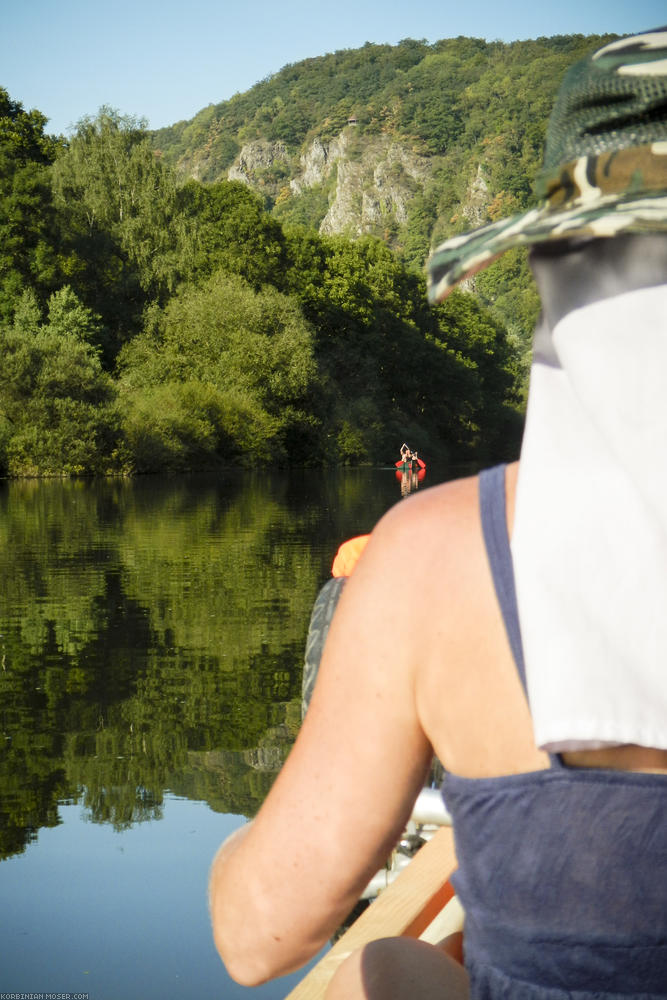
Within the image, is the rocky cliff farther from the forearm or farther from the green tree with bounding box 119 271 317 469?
the forearm

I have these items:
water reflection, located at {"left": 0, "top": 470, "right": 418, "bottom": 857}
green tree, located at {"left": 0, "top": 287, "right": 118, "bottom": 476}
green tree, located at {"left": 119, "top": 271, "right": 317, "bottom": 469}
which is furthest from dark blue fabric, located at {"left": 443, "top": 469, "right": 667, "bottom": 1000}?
green tree, located at {"left": 119, "top": 271, "right": 317, "bottom": 469}

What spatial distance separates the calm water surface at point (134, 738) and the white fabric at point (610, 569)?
2.79 m

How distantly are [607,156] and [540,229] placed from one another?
0.25 ft

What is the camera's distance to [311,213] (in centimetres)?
17975

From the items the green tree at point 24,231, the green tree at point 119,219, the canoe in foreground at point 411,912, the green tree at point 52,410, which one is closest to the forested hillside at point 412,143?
the green tree at point 119,219

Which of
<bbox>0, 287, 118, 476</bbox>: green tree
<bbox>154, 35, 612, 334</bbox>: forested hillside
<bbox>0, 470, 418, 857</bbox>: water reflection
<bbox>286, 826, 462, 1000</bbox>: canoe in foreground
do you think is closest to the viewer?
<bbox>286, 826, 462, 1000</bbox>: canoe in foreground

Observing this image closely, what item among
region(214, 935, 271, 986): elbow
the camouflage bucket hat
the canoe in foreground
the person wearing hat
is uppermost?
the camouflage bucket hat

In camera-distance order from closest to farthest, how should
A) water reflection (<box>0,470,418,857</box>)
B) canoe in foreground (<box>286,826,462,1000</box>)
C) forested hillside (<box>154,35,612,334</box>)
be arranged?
canoe in foreground (<box>286,826,462,1000</box>), water reflection (<box>0,470,418,857</box>), forested hillside (<box>154,35,612,334</box>)

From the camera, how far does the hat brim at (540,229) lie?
963 millimetres

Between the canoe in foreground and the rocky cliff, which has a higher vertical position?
the rocky cliff

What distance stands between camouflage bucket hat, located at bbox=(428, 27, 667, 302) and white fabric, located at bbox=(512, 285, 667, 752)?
2.9 inches

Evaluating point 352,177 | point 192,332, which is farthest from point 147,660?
point 352,177

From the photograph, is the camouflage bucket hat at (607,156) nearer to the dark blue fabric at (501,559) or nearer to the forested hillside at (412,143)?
the dark blue fabric at (501,559)

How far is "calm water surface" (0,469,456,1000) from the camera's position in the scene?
12.3 feet
